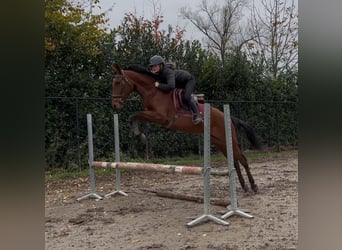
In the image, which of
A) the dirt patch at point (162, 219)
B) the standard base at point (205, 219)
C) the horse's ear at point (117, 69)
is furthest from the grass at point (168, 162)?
the standard base at point (205, 219)

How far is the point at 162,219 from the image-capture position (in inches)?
154

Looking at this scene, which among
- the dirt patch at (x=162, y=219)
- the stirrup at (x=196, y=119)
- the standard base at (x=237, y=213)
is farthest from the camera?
the stirrup at (x=196, y=119)

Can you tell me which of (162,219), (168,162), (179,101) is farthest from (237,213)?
(168,162)

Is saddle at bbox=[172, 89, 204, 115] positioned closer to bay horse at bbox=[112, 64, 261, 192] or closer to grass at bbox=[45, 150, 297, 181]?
bay horse at bbox=[112, 64, 261, 192]

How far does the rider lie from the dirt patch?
1.18 metres

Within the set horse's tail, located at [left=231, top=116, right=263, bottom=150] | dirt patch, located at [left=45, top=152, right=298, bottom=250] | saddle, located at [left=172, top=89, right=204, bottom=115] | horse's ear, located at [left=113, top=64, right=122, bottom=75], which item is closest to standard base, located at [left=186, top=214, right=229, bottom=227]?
dirt patch, located at [left=45, top=152, right=298, bottom=250]

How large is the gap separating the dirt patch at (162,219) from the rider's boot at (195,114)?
1.00 m

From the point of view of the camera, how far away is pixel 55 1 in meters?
6.81

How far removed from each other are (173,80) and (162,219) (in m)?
1.68

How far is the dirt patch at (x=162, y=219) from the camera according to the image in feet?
10.3

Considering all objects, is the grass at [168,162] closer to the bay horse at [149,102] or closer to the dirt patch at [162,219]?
the dirt patch at [162,219]

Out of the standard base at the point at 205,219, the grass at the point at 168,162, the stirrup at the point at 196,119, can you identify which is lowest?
the standard base at the point at 205,219
